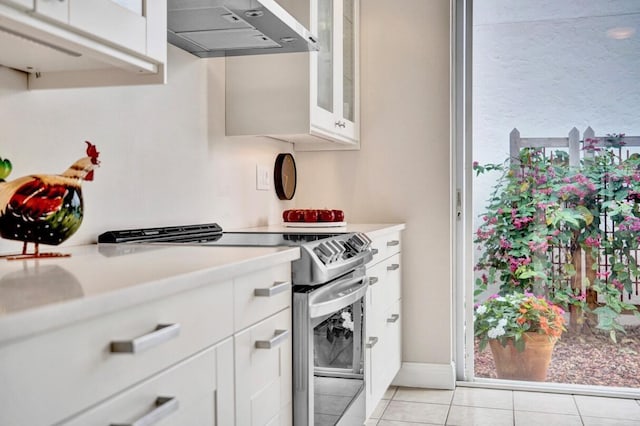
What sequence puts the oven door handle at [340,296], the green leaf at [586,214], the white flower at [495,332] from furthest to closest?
the white flower at [495,332], the green leaf at [586,214], the oven door handle at [340,296]

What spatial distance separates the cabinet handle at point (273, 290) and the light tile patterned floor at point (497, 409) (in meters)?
1.45

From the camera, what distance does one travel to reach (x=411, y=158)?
3512 mm

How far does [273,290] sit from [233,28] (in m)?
1.02

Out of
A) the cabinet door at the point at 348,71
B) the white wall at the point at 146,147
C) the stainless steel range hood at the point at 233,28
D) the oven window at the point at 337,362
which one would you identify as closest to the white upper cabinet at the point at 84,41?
the white wall at the point at 146,147

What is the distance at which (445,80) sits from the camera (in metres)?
3.45

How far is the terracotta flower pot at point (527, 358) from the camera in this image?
11.2 feet

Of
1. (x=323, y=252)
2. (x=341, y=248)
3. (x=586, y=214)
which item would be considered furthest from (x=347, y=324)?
(x=586, y=214)

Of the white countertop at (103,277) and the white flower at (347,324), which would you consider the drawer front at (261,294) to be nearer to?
the white countertop at (103,277)

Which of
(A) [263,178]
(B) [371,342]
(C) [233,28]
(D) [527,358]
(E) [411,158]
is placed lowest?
(D) [527,358]

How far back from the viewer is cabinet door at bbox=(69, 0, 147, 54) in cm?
128

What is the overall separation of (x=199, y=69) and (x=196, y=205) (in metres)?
0.54

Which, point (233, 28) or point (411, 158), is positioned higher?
point (233, 28)

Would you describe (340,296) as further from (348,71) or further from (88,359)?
(348,71)

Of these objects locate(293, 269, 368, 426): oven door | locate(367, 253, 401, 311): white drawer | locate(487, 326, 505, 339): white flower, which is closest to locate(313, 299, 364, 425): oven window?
locate(293, 269, 368, 426): oven door
